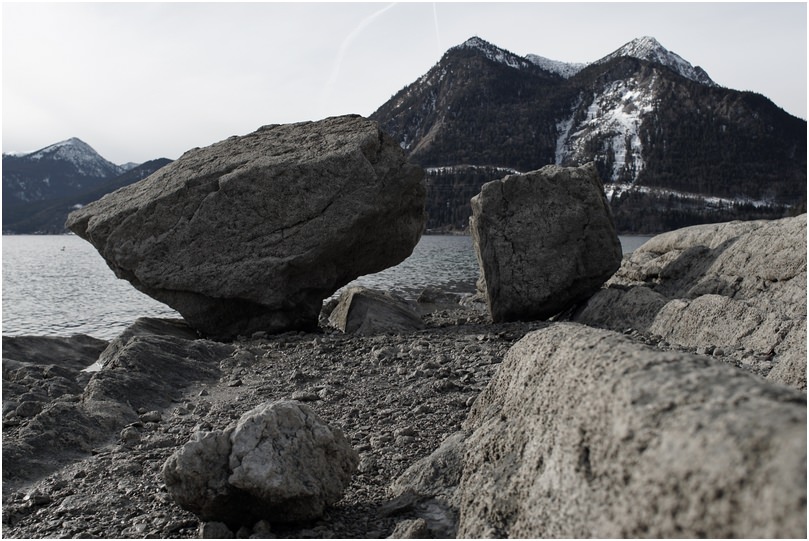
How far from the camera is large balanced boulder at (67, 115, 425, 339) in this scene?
1727 cm

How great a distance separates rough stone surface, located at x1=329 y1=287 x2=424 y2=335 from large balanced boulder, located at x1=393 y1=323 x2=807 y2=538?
40.1 feet

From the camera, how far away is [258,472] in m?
5.50

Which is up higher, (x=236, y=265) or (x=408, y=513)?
(x=236, y=265)

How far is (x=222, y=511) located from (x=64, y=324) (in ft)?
89.4

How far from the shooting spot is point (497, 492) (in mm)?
4637

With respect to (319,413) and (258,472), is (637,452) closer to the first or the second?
(258,472)

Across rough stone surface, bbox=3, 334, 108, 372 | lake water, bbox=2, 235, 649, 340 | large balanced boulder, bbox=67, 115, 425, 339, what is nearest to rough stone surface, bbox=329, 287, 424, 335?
large balanced boulder, bbox=67, 115, 425, 339

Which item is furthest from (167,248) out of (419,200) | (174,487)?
(174,487)

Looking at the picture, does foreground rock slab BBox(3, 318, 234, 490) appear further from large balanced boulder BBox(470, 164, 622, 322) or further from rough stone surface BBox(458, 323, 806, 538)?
large balanced boulder BBox(470, 164, 622, 322)

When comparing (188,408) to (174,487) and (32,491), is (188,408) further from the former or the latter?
(174,487)

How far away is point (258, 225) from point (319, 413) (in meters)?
8.79

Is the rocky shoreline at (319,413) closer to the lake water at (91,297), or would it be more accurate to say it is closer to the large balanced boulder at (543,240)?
the large balanced boulder at (543,240)

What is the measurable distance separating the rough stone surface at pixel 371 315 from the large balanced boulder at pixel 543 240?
266cm

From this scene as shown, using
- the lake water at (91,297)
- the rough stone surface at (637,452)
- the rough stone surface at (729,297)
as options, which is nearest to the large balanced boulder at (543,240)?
the rough stone surface at (729,297)
